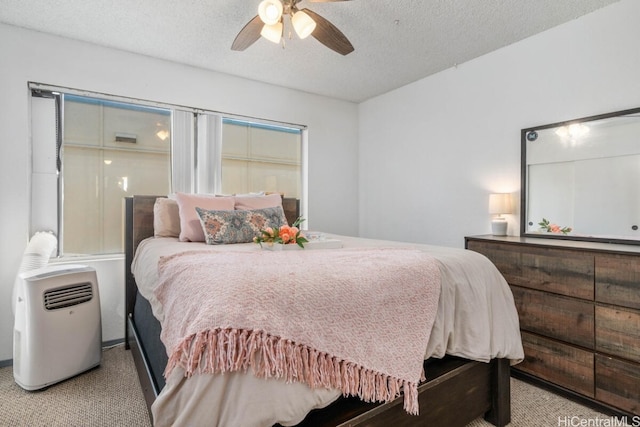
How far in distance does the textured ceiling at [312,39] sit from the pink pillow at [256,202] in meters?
1.26

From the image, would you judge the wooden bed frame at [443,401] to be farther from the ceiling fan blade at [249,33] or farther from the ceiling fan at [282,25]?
the ceiling fan blade at [249,33]

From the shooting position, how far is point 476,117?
2986 mm

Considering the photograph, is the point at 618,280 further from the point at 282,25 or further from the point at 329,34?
the point at 282,25

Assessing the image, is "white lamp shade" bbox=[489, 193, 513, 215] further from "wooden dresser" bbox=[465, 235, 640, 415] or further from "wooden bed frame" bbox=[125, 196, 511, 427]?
"wooden bed frame" bbox=[125, 196, 511, 427]

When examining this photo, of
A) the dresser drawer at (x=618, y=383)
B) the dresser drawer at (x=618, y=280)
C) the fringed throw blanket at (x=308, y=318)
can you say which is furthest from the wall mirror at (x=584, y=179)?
the fringed throw blanket at (x=308, y=318)

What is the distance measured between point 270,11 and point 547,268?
2.28 meters

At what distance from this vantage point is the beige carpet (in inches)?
67.1

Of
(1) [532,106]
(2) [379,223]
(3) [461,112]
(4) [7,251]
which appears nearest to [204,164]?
(4) [7,251]

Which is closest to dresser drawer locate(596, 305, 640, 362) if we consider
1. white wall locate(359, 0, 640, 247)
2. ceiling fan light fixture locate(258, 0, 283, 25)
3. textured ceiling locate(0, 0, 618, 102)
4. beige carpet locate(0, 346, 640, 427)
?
beige carpet locate(0, 346, 640, 427)

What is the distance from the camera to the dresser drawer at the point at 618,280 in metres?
1.72

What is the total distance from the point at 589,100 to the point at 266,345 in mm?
2711

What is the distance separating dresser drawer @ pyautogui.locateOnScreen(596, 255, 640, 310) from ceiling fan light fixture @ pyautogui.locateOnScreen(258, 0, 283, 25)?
227 cm

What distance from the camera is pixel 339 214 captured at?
13.6 feet

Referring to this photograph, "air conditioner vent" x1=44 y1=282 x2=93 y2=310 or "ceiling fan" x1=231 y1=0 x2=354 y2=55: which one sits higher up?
"ceiling fan" x1=231 y1=0 x2=354 y2=55
